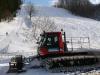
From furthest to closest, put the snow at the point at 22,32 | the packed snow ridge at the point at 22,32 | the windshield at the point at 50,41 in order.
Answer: the packed snow ridge at the point at 22,32 < the snow at the point at 22,32 < the windshield at the point at 50,41

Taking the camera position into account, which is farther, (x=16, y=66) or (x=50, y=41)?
(x=50, y=41)

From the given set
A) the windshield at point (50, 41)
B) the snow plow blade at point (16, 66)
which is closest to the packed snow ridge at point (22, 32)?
the windshield at point (50, 41)

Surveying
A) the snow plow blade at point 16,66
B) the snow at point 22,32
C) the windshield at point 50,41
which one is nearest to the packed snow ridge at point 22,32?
the snow at point 22,32

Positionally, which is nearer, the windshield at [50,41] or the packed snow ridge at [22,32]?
the windshield at [50,41]

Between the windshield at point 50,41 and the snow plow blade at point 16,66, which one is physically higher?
the windshield at point 50,41

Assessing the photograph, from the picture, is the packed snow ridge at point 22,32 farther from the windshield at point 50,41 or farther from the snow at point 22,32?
the windshield at point 50,41

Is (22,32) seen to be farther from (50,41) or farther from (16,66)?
(16,66)

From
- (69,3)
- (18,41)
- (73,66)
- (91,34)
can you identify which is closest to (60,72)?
(73,66)

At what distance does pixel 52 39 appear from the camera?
25.6 meters

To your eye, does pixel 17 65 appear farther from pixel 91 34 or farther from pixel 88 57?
pixel 91 34

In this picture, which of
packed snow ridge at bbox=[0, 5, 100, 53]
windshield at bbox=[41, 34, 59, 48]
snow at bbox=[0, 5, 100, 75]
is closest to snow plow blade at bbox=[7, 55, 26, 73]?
snow at bbox=[0, 5, 100, 75]

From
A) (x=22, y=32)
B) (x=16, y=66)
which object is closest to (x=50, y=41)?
(x=16, y=66)

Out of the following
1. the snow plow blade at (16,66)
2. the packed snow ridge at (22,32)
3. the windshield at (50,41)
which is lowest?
the packed snow ridge at (22,32)

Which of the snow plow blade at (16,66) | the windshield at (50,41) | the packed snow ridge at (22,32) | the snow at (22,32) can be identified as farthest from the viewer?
the packed snow ridge at (22,32)
